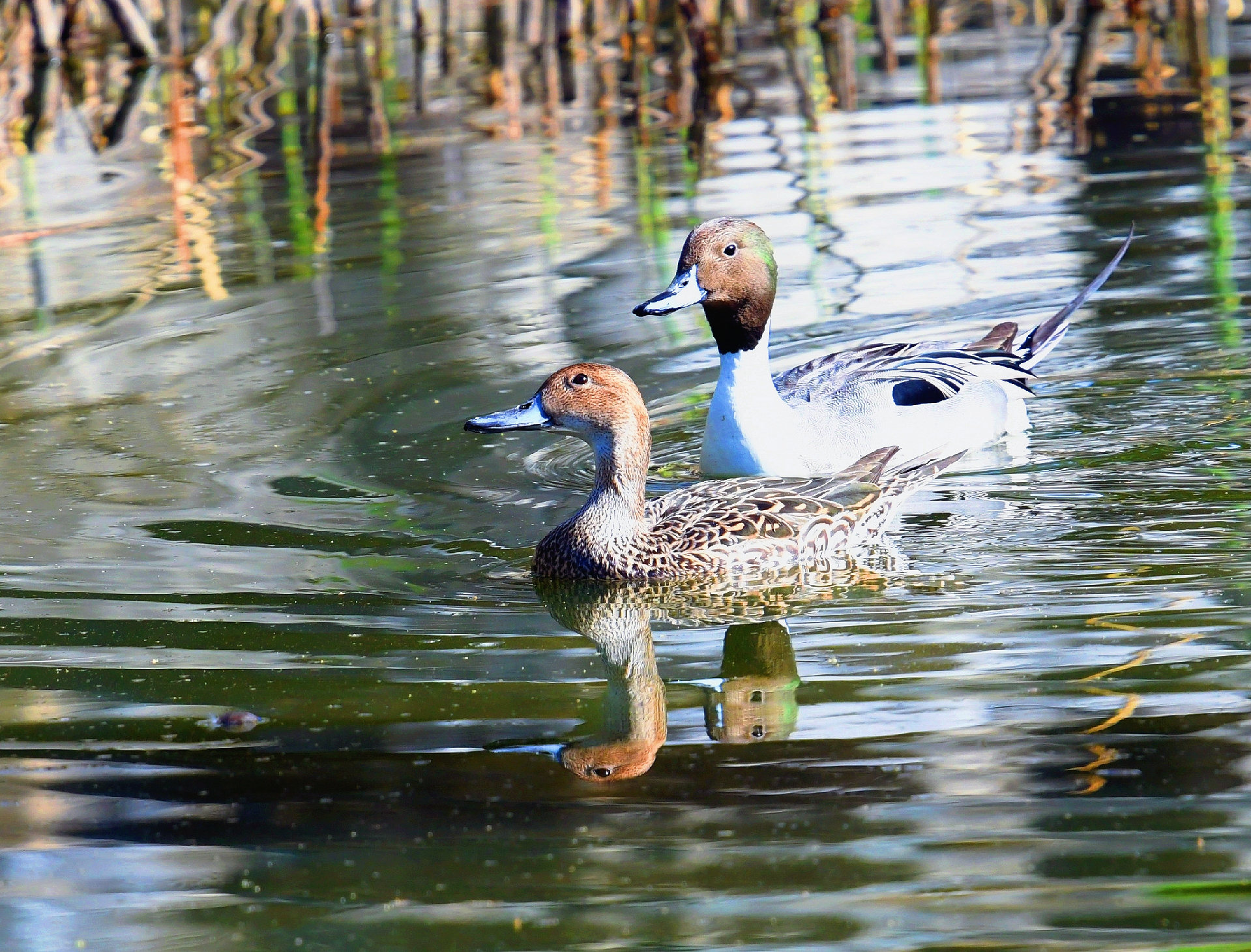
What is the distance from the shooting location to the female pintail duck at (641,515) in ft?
21.2

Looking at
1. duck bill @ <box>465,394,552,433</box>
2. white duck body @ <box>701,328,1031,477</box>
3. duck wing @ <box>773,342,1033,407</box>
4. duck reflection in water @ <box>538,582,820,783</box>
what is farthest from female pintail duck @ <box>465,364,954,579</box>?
duck wing @ <box>773,342,1033,407</box>

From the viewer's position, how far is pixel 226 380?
931 cm

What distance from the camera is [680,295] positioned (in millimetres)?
7348

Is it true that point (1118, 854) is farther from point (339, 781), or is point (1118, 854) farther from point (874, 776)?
point (339, 781)

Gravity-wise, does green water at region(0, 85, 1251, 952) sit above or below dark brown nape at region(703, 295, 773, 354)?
below

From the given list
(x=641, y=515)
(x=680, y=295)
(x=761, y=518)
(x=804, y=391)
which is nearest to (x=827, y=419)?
(x=804, y=391)

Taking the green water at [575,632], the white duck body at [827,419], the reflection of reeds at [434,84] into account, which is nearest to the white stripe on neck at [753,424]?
the white duck body at [827,419]

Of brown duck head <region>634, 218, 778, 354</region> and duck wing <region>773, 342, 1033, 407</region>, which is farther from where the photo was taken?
duck wing <region>773, 342, 1033, 407</region>

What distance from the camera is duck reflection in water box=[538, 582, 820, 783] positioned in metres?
4.77

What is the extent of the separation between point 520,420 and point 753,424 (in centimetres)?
127

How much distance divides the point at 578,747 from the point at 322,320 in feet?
19.7

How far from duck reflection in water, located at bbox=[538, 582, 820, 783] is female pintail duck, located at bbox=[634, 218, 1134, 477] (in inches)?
53.6

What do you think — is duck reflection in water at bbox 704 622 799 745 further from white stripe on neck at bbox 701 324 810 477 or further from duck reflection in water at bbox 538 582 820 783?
white stripe on neck at bbox 701 324 810 477

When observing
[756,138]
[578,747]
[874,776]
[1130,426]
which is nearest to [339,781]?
[578,747]
